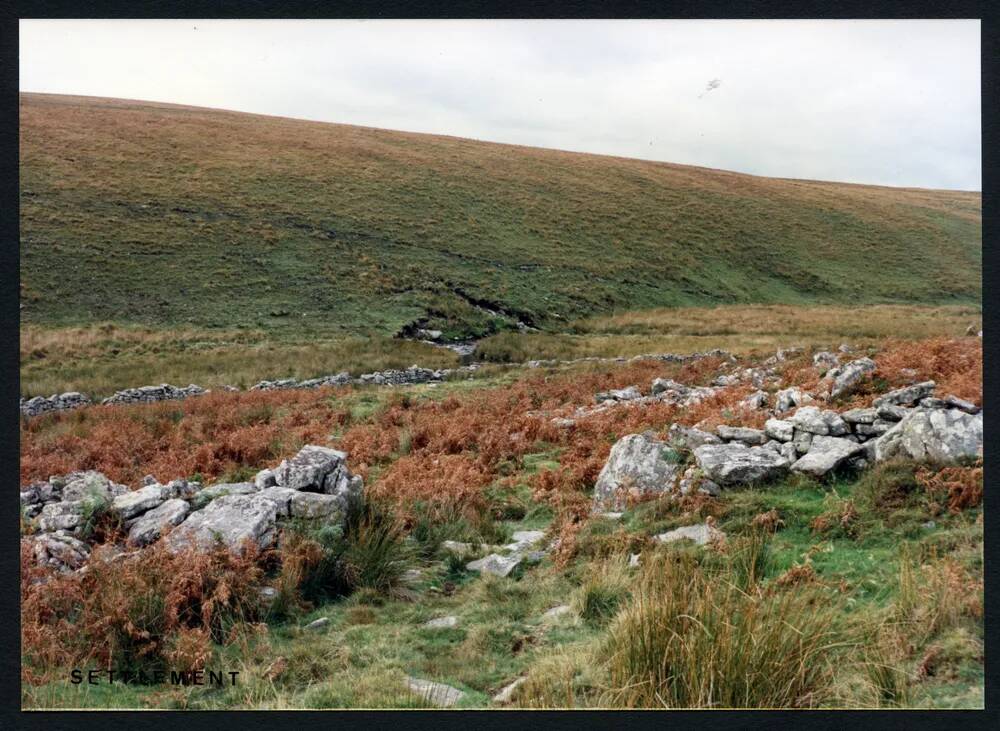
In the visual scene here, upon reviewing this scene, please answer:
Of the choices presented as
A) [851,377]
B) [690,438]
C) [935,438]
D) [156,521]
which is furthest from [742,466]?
[156,521]

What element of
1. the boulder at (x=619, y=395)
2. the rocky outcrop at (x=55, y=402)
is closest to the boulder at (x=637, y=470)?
the boulder at (x=619, y=395)

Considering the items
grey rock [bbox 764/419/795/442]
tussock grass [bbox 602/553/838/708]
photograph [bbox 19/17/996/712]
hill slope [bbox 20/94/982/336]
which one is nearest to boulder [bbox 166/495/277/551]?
photograph [bbox 19/17/996/712]

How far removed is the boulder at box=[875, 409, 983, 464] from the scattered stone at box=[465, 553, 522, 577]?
3.70 metres

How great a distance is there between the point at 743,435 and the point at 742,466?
2.66 ft

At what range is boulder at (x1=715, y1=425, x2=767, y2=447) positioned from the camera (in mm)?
7109

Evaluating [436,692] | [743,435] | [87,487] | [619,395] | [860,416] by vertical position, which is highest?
[860,416]

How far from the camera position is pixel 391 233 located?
3997 centimetres

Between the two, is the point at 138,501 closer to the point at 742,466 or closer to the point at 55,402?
the point at 742,466

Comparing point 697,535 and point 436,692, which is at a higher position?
point 697,535

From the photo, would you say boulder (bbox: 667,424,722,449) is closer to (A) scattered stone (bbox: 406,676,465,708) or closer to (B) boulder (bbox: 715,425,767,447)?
(B) boulder (bbox: 715,425,767,447)

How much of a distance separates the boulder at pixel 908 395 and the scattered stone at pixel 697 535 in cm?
266

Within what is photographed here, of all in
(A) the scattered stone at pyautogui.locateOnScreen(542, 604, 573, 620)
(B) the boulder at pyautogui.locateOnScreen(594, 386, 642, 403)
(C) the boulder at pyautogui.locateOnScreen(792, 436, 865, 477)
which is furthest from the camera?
(B) the boulder at pyautogui.locateOnScreen(594, 386, 642, 403)

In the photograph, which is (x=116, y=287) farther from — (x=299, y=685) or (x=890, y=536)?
(x=890, y=536)

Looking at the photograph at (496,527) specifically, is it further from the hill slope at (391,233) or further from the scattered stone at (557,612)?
the hill slope at (391,233)
